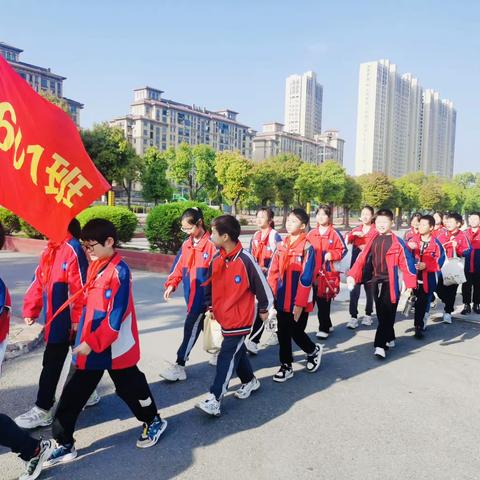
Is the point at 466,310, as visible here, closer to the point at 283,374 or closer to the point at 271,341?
the point at 271,341

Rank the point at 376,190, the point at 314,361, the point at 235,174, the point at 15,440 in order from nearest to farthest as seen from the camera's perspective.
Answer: the point at 15,440, the point at 314,361, the point at 235,174, the point at 376,190

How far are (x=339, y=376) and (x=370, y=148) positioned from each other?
14015 centimetres

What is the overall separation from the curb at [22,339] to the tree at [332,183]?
126 ft

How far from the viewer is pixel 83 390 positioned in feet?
9.58

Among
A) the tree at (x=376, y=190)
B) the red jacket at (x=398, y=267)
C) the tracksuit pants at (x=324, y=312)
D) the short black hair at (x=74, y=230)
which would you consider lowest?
the tracksuit pants at (x=324, y=312)

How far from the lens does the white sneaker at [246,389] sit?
3961 millimetres

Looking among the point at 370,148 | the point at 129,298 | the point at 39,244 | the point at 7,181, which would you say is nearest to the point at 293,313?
the point at 129,298

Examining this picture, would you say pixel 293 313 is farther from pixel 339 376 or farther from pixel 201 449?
pixel 201 449

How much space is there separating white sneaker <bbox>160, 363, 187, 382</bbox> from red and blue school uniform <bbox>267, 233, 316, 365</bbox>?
3.16ft

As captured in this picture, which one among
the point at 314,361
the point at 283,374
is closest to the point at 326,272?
the point at 314,361

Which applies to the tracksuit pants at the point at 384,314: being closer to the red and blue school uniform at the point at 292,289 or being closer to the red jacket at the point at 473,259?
the red and blue school uniform at the point at 292,289

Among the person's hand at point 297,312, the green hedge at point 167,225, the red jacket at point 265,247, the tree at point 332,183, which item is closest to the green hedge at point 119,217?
the green hedge at point 167,225

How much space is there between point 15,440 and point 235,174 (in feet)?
114

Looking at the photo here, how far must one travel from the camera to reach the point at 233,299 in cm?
359
